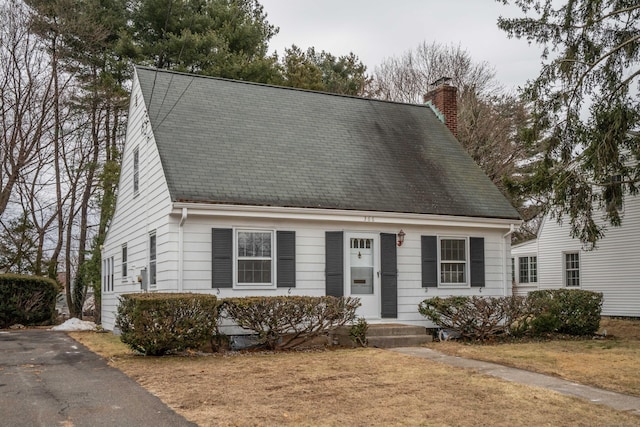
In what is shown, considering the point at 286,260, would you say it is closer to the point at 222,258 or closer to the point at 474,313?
the point at 222,258

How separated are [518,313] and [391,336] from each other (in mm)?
3082

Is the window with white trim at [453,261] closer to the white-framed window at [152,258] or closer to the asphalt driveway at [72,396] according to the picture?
the white-framed window at [152,258]

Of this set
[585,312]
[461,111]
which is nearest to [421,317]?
[585,312]

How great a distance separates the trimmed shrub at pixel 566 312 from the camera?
47.2 feet

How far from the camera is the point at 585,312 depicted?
14.8 metres

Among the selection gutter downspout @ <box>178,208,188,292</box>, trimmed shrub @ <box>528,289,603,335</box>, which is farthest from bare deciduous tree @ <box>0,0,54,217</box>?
trimmed shrub @ <box>528,289,603,335</box>

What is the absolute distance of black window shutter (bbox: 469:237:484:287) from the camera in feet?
49.1

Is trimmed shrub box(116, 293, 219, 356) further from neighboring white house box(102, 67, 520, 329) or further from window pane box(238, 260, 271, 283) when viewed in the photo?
window pane box(238, 260, 271, 283)

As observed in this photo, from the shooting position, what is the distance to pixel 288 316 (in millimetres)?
11641

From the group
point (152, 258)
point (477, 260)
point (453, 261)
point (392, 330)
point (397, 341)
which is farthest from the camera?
point (477, 260)

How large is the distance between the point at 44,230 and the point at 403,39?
20308 mm

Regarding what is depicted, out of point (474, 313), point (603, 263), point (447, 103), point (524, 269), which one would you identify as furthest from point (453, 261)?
point (524, 269)

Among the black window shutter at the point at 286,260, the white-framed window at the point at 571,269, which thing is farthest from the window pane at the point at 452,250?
the white-framed window at the point at 571,269

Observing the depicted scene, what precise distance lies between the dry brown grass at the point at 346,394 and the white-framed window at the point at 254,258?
7.98 ft
